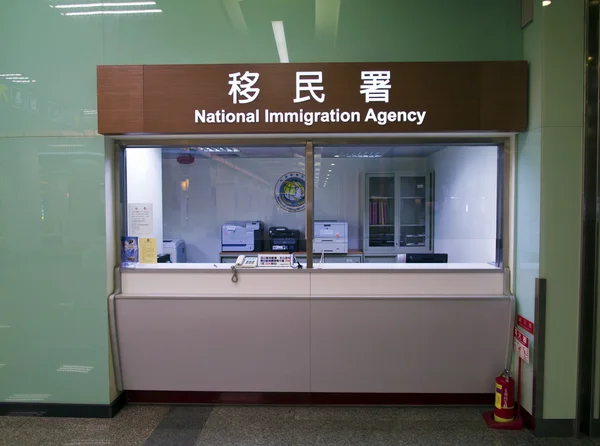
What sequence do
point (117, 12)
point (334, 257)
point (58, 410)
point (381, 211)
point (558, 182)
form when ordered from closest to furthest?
point (558, 182)
point (117, 12)
point (58, 410)
point (334, 257)
point (381, 211)

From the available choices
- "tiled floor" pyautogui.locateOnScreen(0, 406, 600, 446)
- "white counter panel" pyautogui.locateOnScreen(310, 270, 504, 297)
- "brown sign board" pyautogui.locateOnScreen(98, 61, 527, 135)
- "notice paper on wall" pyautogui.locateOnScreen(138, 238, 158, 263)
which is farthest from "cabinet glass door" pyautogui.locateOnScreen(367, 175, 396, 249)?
"notice paper on wall" pyautogui.locateOnScreen(138, 238, 158, 263)

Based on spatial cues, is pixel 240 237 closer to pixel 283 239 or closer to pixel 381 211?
pixel 283 239

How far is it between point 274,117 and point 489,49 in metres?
1.70

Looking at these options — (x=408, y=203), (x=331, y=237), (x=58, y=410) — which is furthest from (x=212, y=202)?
(x=58, y=410)

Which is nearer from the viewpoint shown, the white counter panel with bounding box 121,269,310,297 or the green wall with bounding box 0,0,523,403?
the green wall with bounding box 0,0,523,403

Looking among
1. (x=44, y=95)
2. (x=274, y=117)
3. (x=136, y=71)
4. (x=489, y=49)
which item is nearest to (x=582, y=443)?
(x=489, y=49)

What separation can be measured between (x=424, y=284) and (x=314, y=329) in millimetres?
946

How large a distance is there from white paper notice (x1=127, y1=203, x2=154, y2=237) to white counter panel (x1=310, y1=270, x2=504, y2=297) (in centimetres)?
149

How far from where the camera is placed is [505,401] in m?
3.16

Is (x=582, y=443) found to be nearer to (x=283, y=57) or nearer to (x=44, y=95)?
(x=283, y=57)

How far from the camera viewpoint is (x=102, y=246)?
129 inches

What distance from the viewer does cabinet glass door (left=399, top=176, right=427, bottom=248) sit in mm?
3801

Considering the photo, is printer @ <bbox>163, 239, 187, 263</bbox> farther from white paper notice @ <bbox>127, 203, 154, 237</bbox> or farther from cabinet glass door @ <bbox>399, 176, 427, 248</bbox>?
cabinet glass door @ <bbox>399, 176, 427, 248</bbox>

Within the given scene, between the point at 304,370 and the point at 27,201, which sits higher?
the point at 27,201
